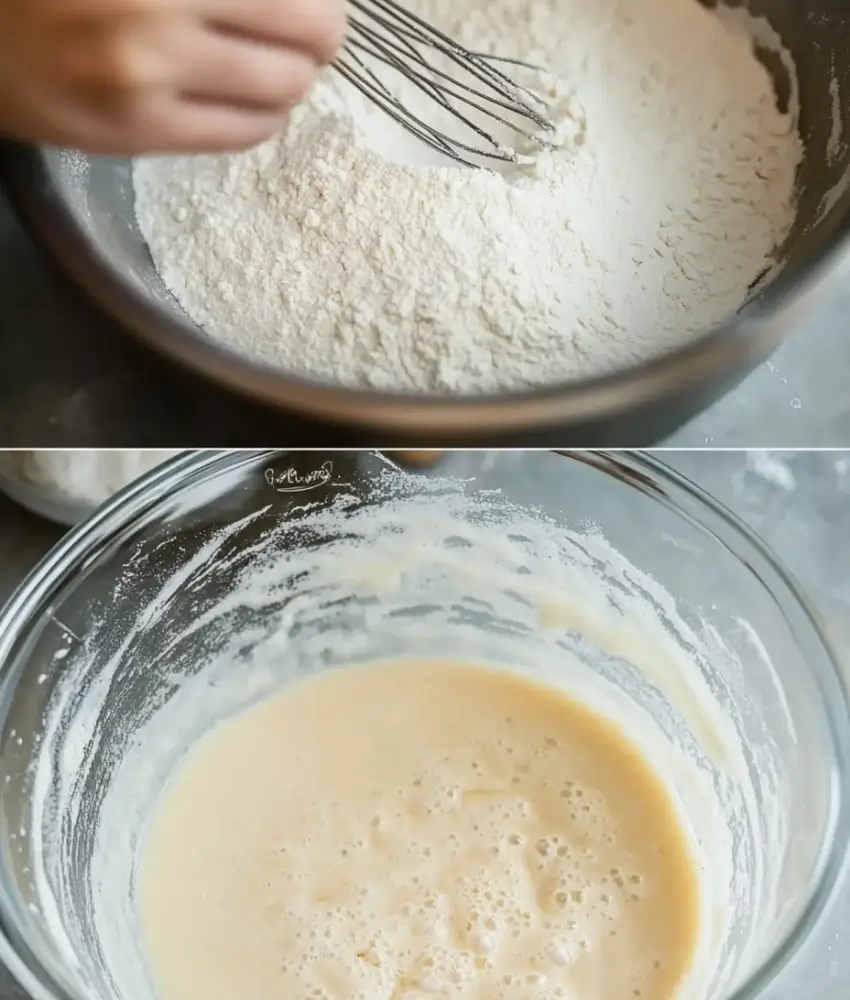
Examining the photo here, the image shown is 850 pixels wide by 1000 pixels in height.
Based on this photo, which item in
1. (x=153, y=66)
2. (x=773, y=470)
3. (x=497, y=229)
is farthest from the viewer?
(x=773, y=470)

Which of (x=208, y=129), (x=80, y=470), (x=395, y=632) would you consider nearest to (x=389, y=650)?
(x=395, y=632)

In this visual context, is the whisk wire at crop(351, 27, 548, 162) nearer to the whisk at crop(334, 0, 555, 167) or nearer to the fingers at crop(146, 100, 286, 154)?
the whisk at crop(334, 0, 555, 167)

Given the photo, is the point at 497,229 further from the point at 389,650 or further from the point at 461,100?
the point at 389,650

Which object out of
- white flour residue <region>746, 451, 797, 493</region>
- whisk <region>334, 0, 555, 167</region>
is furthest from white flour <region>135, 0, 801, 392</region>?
white flour residue <region>746, 451, 797, 493</region>

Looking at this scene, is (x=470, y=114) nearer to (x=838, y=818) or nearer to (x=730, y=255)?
(x=730, y=255)

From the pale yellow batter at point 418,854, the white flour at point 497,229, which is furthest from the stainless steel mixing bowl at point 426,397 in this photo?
the pale yellow batter at point 418,854

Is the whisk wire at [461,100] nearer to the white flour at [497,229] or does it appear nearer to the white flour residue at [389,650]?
the white flour at [497,229]

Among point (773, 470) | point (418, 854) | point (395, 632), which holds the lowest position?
point (418, 854)
